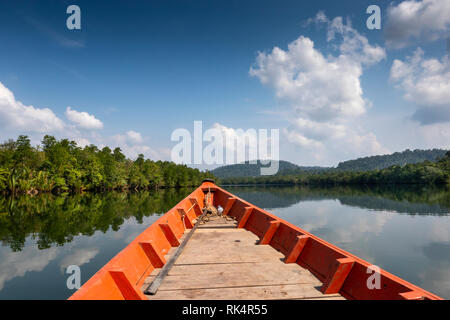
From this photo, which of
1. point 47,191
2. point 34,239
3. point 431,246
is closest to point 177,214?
point 34,239

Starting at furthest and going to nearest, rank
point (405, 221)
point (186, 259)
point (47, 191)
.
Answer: point (47, 191), point (405, 221), point (186, 259)

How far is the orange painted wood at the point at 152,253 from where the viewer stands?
364 cm

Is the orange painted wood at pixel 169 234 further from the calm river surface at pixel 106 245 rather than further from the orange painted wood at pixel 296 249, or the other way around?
the calm river surface at pixel 106 245

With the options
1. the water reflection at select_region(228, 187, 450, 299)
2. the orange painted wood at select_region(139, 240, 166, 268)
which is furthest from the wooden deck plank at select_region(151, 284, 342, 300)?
the water reflection at select_region(228, 187, 450, 299)

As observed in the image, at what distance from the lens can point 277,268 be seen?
356 cm

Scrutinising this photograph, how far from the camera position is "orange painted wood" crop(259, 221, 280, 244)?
15.7 feet

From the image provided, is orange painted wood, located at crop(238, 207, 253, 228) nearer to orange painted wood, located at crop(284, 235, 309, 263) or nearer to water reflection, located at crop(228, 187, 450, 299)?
orange painted wood, located at crop(284, 235, 309, 263)

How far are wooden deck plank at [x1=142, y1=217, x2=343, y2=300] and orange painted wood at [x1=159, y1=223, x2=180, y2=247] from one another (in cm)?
26

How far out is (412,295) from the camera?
197cm
